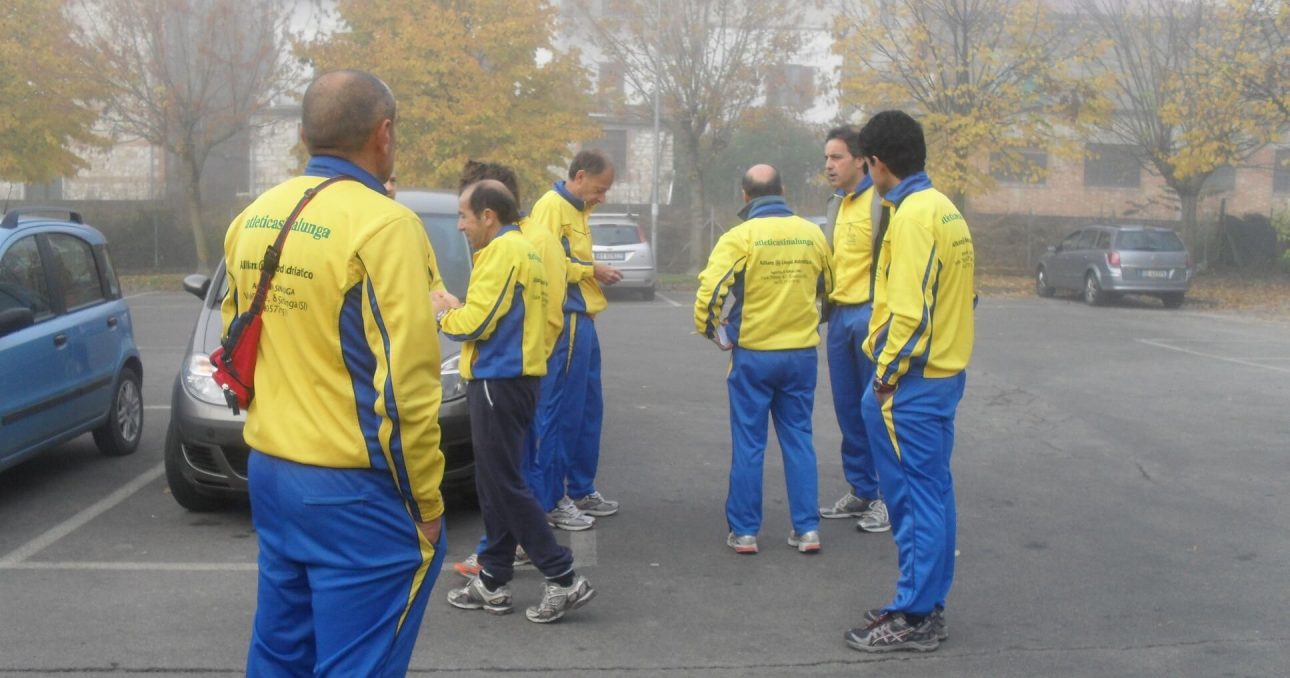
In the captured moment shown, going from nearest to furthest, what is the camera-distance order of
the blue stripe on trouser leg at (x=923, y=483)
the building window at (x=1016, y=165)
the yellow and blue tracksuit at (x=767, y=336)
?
1. the blue stripe on trouser leg at (x=923, y=483)
2. the yellow and blue tracksuit at (x=767, y=336)
3. the building window at (x=1016, y=165)

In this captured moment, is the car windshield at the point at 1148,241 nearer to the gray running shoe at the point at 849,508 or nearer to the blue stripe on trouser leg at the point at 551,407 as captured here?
the gray running shoe at the point at 849,508

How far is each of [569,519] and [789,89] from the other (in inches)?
1275

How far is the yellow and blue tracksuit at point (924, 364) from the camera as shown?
4.93 meters

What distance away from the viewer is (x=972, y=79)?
30.5m

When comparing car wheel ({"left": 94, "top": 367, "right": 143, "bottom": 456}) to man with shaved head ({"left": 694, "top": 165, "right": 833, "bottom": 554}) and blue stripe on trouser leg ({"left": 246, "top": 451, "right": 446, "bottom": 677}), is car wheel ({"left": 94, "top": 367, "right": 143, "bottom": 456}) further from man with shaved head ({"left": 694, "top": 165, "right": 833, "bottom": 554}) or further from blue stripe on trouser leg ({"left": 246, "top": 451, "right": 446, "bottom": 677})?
blue stripe on trouser leg ({"left": 246, "top": 451, "right": 446, "bottom": 677})

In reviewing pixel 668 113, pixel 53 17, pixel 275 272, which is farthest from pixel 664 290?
pixel 275 272

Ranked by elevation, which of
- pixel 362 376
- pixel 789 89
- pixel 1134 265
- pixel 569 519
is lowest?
pixel 569 519

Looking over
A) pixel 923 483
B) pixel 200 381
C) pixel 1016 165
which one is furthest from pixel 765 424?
pixel 1016 165

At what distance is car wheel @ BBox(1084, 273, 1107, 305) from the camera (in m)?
25.6

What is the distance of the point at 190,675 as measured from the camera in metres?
4.68

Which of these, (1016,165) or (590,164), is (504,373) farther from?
(1016,165)

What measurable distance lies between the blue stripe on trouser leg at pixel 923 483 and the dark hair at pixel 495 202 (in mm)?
1735

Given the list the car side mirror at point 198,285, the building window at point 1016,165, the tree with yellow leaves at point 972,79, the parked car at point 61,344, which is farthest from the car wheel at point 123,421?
the building window at point 1016,165

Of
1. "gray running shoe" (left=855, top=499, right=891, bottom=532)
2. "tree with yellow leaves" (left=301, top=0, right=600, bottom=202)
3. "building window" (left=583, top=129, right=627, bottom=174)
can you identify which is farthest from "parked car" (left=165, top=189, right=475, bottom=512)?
"building window" (left=583, top=129, right=627, bottom=174)
